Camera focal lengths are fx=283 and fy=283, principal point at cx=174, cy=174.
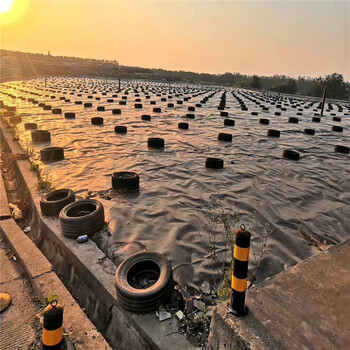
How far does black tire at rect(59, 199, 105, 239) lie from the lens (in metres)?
4.33

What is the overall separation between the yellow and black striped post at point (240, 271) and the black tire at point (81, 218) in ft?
8.83

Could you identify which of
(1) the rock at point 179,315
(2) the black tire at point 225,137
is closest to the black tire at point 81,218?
(1) the rock at point 179,315

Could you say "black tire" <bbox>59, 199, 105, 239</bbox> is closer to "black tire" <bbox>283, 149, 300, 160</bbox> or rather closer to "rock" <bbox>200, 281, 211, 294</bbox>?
"rock" <bbox>200, 281, 211, 294</bbox>

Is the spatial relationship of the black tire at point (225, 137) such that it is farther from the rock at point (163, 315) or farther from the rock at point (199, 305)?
the rock at point (163, 315)

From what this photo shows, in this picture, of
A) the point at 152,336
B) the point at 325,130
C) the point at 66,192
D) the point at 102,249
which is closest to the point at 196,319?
the point at 152,336

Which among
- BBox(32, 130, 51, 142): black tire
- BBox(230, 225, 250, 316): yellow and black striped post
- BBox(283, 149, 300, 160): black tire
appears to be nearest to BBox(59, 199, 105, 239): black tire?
BBox(230, 225, 250, 316): yellow and black striped post

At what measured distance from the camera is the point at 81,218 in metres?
4.36

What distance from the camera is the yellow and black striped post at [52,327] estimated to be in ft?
8.36

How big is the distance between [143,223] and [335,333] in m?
3.16

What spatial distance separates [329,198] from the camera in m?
6.19

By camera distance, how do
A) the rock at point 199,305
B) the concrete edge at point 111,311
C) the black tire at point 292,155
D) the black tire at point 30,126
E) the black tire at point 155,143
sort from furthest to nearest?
the black tire at point 30,126 → the black tire at point 155,143 → the black tire at point 292,155 → the rock at point 199,305 → the concrete edge at point 111,311

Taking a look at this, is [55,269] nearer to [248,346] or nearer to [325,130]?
[248,346]

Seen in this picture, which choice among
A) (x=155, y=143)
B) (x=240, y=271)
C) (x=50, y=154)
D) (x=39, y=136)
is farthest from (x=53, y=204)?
(x=39, y=136)

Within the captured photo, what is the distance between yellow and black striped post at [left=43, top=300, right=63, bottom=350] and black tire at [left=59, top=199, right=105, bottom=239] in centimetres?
179
